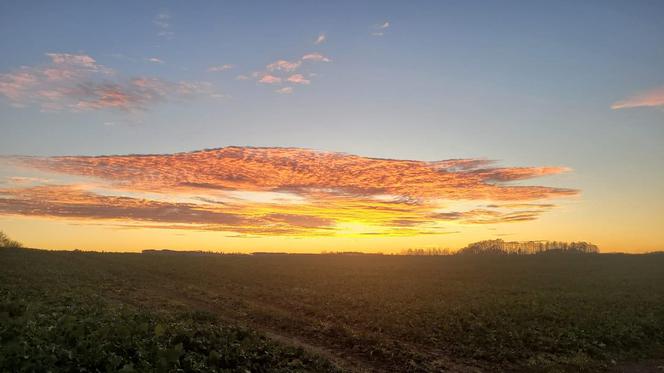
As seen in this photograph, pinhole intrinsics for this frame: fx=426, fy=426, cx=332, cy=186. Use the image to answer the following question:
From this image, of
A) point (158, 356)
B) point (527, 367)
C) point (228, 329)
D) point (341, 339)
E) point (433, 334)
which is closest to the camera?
point (158, 356)

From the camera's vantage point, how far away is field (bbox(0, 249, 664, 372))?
11469mm

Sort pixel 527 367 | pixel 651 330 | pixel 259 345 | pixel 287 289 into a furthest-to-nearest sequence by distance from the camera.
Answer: pixel 287 289 → pixel 651 330 → pixel 527 367 → pixel 259 345

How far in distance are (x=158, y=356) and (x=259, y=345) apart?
4.16 metres

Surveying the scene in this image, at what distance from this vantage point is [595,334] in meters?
22.7

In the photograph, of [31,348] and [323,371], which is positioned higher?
[31,348]

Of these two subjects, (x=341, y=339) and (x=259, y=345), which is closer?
(x=259, y=345)

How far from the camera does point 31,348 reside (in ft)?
32.2

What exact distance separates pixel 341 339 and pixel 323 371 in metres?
6.51

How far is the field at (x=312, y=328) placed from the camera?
37.6 ft

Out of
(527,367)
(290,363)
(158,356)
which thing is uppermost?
(158,356)

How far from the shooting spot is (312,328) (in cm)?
2284

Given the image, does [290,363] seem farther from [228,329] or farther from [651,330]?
[651,330]

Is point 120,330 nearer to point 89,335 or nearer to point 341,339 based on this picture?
point 89,335

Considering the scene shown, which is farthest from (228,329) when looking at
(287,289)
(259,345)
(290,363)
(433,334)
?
(287,289)
